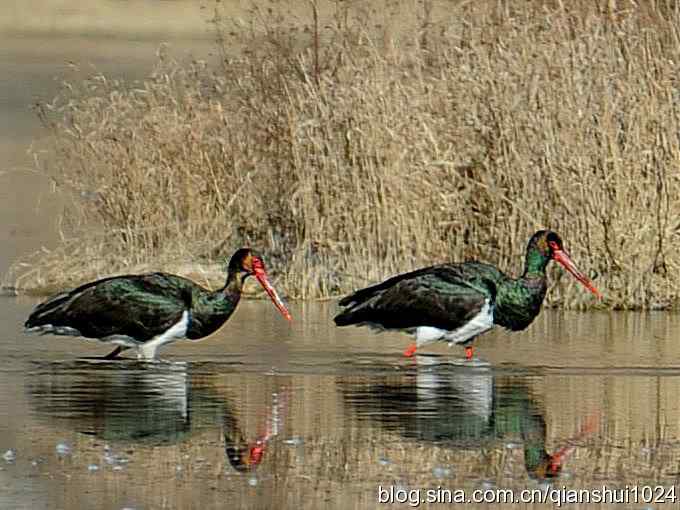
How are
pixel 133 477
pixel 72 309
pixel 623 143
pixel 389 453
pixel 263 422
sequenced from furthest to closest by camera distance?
1. pixel 623 143
2. pixel 72 309
3. pixel 263 422
4. pixel 389 453
5. pixel 133 477

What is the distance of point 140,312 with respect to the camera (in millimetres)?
13508

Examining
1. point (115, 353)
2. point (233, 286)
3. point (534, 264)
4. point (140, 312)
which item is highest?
point (534, 264)

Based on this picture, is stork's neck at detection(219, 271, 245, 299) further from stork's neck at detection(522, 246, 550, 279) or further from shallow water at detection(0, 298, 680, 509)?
stork's neck at detection(522, 246, 550, 279)

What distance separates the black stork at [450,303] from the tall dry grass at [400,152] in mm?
2745

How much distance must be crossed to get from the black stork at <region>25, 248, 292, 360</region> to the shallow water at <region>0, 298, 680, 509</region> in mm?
192

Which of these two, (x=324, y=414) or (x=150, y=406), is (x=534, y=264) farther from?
(x=150, y=406)

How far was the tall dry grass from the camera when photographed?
16.9 m

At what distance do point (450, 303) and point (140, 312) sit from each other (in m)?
1.94

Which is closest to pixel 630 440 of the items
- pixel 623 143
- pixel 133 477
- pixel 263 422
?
pixel 263 422

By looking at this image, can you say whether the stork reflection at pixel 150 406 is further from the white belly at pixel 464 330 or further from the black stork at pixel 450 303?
the white belly at pixel 464 330

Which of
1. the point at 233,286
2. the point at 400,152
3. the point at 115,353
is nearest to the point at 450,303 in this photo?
the point at 233,286

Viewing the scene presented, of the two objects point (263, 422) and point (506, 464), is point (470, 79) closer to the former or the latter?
point (263, 422)

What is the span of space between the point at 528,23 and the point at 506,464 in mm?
7954

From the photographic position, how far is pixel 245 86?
18344mm
